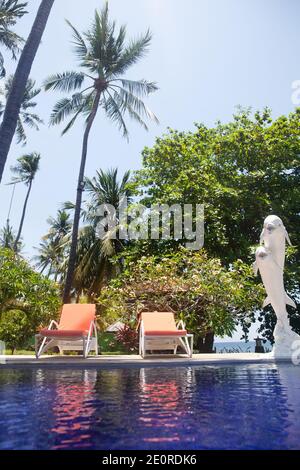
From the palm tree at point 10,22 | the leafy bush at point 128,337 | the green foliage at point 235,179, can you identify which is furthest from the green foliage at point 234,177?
the palm tree at point 10,22

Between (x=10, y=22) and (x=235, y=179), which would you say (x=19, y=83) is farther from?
(x=10, y=22)

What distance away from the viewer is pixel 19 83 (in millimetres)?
9477

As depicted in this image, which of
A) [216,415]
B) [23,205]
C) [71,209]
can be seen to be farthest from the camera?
[23,205]

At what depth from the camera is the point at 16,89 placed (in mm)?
9430

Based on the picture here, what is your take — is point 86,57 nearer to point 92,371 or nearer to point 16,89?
point 16,89

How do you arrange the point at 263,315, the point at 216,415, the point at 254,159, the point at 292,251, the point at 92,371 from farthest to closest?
the point at 263,315 < the point at 254,159 < the point at 292,251 < the point at 92,371 < the point at 216,415

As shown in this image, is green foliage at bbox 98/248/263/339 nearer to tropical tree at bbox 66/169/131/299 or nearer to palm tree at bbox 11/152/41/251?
tropical tree at bbox 66/169/131/299

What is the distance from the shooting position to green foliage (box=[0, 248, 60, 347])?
11.9m

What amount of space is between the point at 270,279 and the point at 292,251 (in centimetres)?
633

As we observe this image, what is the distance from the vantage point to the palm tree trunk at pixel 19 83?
898cm

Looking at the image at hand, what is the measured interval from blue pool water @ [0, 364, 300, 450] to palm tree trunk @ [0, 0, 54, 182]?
15.4ft

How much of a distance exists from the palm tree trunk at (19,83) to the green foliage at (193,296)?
5.67 m

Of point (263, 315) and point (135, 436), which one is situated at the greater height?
point (263, 315)
